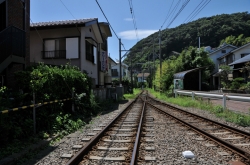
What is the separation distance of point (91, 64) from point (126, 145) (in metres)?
16.1

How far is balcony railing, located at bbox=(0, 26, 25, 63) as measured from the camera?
772 cm

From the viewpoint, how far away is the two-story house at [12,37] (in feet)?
25.5

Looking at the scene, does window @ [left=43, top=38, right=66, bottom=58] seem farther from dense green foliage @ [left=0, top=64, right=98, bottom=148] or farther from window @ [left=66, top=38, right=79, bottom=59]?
dense green foliage @ [left=0, top=64, right=98, bottom=148]

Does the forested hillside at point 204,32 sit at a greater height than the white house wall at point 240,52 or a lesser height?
greater

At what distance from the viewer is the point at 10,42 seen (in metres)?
7.91

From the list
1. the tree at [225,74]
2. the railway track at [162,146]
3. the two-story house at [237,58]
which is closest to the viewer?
the railway track at [162,146]

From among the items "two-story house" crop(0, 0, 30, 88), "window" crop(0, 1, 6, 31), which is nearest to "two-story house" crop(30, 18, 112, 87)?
"two-story house" crop(0, 0, 30, 88)

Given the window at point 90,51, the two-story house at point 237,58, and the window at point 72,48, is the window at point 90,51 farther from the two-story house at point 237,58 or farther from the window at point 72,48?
the two-story house at point 237,58

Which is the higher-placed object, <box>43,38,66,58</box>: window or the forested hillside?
the forested hillside

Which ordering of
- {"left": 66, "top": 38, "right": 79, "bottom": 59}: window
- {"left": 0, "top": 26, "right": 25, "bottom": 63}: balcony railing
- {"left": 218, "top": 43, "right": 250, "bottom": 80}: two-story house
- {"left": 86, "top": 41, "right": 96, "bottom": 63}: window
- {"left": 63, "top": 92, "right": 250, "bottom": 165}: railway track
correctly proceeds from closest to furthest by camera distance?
{"left": 63, "top": 92, "right": 250, "bottom": 165}: railway track < {"left": 0, "top": 26, "right": 25, "bottom": 63}: balcony railing < {"left": 66, "top": 38, "right": 79, "bottom": 59}: window < {"left": 86, "top": 41, "right": 96, "bottom": 63}: window < {"left": 218, "top": 43, "right": 250, "bottom": 80}: two-story house

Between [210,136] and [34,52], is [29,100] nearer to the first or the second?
[210,136]

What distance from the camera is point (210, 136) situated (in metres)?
6.30

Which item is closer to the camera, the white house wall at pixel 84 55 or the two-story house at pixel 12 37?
the two-story house at pixel 12 37

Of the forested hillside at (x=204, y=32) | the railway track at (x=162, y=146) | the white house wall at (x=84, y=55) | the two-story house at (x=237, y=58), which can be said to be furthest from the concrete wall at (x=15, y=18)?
the forested hillside at (x=204, y=32)
